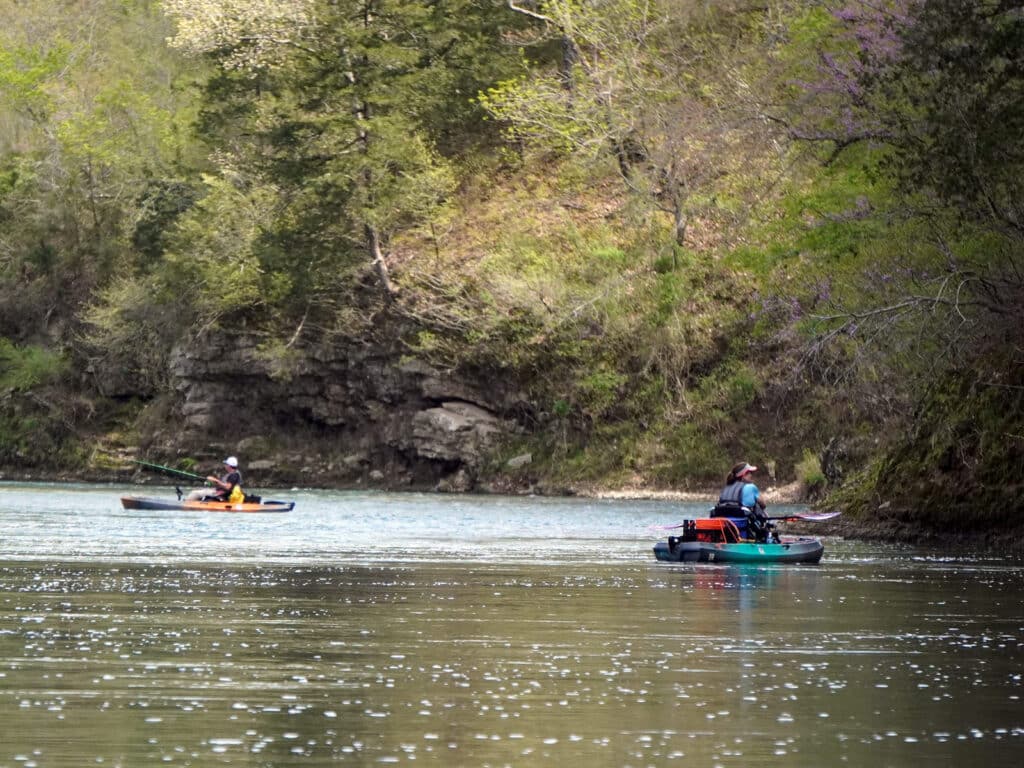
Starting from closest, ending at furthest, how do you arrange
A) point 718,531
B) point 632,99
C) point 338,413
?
point 718,531
point 632,99
point 338,413

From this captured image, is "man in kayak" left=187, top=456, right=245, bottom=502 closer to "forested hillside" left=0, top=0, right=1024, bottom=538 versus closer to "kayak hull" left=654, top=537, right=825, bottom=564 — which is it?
"forested hillside" left=0, top=0, right=1024, bottom=538

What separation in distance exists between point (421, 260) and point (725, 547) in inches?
1550

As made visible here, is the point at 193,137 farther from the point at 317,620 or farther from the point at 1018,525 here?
the point at 317,620

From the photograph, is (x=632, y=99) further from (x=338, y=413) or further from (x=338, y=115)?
(x=338, y=413)

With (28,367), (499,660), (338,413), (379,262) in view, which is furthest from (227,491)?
(28,367)

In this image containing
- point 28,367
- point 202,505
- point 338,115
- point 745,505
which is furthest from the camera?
point 28,367

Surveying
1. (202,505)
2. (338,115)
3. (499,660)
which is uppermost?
(338,115)

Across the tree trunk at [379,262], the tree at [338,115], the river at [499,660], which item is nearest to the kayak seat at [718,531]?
the river at [499,660]

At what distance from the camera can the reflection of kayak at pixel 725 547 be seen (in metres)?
28.6

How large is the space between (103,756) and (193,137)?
207 ft

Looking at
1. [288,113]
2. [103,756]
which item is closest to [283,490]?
[288,113]

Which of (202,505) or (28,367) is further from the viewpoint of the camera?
(28,367)

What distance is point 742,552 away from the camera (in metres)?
29.2

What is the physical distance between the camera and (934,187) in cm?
2914
